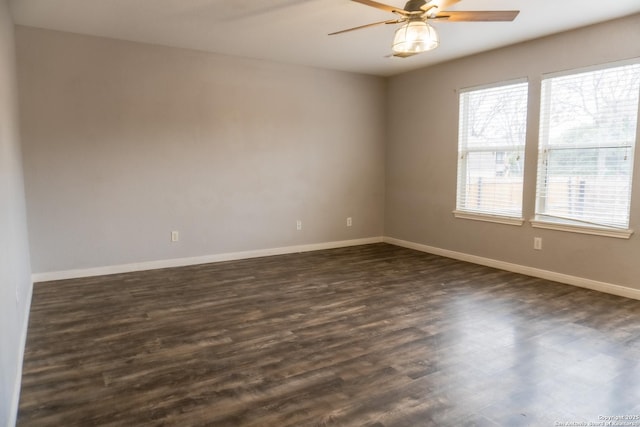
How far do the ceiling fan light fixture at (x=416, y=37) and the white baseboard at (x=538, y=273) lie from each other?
9.47ft

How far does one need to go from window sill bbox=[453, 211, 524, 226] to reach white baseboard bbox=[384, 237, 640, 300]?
469mm

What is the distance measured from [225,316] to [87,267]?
6.79 ft

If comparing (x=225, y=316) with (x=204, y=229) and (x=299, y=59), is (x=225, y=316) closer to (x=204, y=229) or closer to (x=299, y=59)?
(x=204, y=229)

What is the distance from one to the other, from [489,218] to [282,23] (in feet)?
10.5

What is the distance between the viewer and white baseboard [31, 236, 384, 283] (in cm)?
427

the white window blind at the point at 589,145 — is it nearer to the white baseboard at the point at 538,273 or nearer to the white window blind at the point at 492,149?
the white window blind at the point at 492,149

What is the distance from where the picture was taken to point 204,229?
5.02 metres

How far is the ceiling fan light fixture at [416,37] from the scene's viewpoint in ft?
8.77

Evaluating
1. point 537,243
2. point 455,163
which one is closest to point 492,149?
point 455,163

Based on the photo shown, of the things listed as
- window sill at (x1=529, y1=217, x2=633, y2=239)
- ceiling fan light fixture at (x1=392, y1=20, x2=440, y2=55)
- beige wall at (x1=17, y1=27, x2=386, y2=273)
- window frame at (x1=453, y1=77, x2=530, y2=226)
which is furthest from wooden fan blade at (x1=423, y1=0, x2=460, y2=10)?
beige wall at (x1=17, y1=27, x2=386, y2=273)

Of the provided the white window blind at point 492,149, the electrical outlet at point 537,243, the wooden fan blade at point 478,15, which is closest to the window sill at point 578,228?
the electrical outlet at point 537,243

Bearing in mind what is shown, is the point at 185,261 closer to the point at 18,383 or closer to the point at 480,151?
the point at 18,383

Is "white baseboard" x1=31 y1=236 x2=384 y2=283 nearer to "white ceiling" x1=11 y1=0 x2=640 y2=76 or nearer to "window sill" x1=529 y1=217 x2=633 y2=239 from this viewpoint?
"white ceiling" x1=11 y1=0 x2=640 y2=76

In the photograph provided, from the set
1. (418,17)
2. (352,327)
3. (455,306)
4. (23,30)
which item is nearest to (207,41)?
(23,30)
